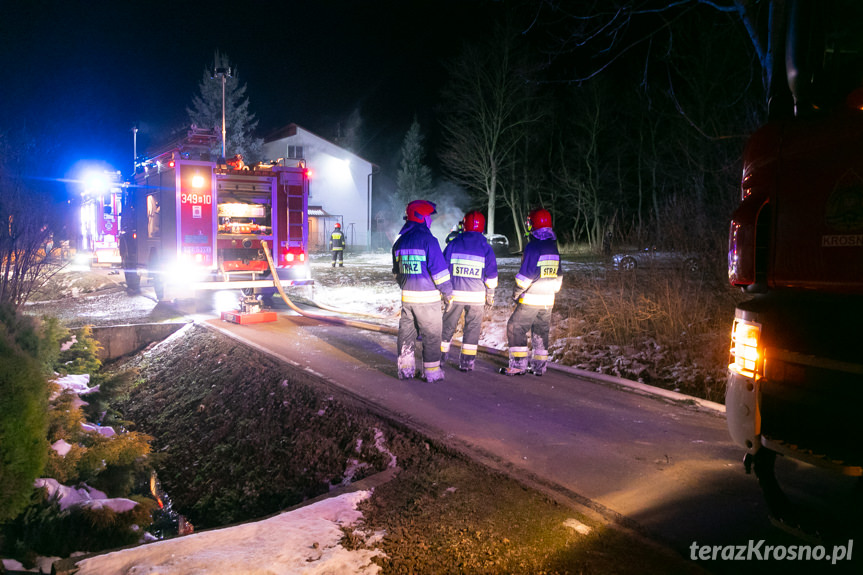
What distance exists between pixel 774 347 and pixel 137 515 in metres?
3.82

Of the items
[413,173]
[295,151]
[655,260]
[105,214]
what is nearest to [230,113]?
[295,151]

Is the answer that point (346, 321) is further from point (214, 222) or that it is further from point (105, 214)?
point (105, 214)

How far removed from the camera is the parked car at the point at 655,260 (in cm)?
860

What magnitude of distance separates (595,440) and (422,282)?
248 centimetres

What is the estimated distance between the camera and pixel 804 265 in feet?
8.82

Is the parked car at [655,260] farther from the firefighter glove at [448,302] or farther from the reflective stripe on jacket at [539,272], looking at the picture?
the firefighter glove at [448,302]

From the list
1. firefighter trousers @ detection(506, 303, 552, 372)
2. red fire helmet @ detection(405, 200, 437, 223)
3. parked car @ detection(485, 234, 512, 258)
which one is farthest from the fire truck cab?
parked car @ detection(485, 234, 512, 258)

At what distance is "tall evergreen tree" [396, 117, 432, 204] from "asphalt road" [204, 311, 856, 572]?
4623 centimetres

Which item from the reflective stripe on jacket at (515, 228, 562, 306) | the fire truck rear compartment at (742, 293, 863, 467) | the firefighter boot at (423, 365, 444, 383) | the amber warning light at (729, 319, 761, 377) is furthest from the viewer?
the reflective stripe on jacket at (515, 228, 562, 306)

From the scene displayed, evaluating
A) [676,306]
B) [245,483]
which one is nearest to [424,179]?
[676,306]

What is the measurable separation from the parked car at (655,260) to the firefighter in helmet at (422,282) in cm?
395

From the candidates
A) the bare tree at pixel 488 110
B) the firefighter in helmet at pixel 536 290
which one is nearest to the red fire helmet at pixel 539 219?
the firefighter in helmet at pixel 536 290

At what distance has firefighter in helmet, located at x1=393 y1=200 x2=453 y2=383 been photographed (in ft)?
20.2

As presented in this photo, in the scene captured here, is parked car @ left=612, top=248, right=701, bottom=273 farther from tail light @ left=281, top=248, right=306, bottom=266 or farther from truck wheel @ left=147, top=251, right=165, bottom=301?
truck wheel @ left=147, top=251, right=165, bottom=301
